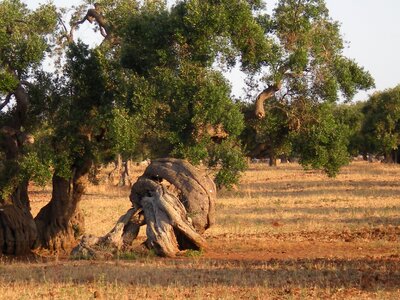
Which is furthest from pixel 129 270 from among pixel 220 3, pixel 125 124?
pixel 220 3

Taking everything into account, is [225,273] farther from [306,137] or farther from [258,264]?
[306,137]

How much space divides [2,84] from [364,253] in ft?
34.0

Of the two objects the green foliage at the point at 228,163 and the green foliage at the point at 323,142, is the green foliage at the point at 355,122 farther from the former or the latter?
the green foliage at the point at 228,163

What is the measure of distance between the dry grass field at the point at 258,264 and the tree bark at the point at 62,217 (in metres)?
1.65

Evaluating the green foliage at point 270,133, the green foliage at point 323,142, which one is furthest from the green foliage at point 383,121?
the green foliage at point 323,142

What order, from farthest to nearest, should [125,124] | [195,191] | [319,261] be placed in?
[195,191] < [125,124] < [319,261]

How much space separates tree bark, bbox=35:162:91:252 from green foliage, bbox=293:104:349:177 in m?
6.54

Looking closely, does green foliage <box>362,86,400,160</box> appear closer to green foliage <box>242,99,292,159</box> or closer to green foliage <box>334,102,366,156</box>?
green foliage <box>334,102,366,156</box>

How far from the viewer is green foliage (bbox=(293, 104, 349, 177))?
20.6 metres

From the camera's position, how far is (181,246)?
62.1 feet

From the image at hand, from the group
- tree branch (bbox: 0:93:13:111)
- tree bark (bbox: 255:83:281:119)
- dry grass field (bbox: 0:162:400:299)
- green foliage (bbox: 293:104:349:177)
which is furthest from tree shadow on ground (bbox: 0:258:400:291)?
tree branch (bbox: 0:93:13:111)

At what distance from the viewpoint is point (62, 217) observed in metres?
22.5

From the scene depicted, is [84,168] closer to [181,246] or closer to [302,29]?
[181,246]

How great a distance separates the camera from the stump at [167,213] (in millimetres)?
18375
